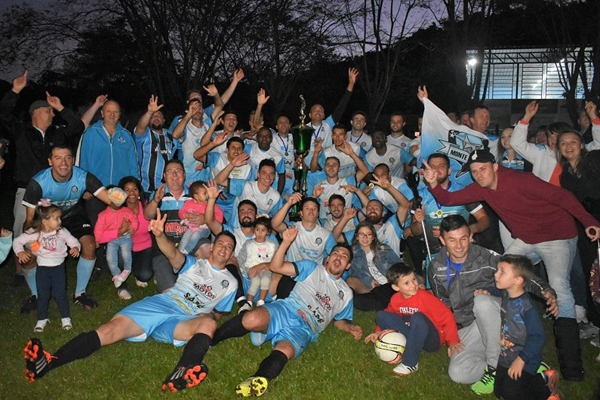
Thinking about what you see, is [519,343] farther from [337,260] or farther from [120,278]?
[120,278]

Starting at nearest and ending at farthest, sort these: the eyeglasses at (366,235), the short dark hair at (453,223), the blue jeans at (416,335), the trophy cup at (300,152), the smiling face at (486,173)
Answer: the blue jeans at (416,335) → the short dark hair at (453,223) → the smiling face at (486,173) → the eyeglasses at (366,235) → the trophy cup at (300,152)

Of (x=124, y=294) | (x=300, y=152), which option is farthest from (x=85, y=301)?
(x=300, y=152)

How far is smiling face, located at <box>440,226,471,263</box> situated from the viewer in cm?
566

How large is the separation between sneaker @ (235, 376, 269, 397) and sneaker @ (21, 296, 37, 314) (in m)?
3.58

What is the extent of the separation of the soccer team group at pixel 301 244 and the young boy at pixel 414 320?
15 mm

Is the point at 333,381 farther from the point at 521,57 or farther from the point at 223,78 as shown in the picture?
the point at 521,57

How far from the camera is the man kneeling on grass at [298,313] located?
561cm

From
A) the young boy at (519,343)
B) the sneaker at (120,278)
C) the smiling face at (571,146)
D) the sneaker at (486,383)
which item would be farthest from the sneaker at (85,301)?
the smiling face at (571,146)

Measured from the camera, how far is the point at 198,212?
775cm

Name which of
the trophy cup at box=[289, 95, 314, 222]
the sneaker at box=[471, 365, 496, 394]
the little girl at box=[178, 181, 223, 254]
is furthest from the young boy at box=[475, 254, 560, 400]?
the trophy cup at box=[289, 95, 314, 222]

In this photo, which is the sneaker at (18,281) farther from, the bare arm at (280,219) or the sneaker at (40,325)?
the bare arm at (280,219)

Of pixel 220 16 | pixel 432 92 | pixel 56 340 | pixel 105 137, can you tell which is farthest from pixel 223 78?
pixel 56 340

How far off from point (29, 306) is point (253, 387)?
3.73 metres

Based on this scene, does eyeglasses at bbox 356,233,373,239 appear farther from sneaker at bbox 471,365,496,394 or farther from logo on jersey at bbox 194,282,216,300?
sneaker at bbox 471,365,496,394
